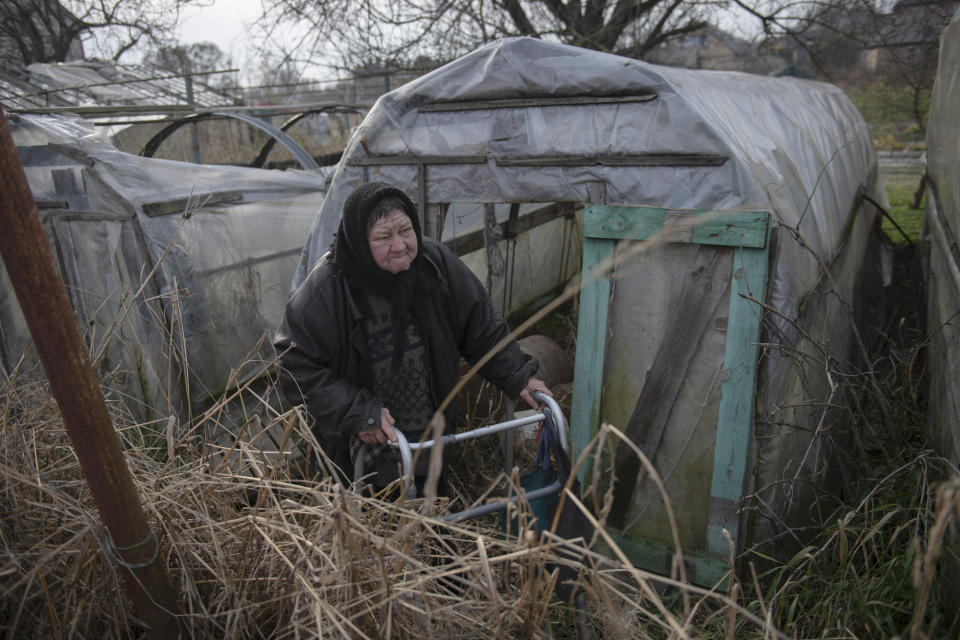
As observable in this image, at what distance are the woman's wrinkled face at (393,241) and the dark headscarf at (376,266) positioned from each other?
0.09 feet

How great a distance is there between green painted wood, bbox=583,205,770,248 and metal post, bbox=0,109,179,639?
2415 mm

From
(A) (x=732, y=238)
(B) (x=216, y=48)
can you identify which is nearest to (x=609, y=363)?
(A) (x=732, y=238)

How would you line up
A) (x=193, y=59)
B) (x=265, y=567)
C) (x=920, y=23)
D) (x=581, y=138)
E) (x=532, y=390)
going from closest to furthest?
1. (x=265, y=567)
2. (x=532, y=390)
3. (x=581, y=138)
4. (x=920, y=23)
5. (x=193, y=59)

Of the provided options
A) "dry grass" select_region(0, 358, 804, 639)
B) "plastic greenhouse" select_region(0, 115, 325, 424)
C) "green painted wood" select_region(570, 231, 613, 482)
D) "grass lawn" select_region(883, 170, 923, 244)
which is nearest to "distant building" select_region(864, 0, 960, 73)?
"grass lawn" select_region(883, 170, 923, 244)

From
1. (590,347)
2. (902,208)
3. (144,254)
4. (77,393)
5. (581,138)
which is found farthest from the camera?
(902,208)

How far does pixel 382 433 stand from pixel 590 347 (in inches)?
59.0

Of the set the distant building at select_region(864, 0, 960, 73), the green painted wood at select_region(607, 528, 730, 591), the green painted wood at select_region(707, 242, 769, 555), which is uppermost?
the distant building at select_region(864, 0, 960, 73)

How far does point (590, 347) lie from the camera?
3592 mm

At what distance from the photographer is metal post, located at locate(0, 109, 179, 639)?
4.15 feet

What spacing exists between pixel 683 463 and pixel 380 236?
2.10 metres

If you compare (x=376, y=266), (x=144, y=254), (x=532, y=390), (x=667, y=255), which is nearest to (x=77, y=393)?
(x=376, y=266)

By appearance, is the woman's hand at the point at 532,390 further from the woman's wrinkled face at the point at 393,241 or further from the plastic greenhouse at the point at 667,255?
the woman's wrinkled face at the point at 393,241

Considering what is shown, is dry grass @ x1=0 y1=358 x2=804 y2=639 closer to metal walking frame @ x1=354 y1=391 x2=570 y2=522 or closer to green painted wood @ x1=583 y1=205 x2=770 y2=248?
metal walking frame @ x1=354 y1=391 x2=570 y2=522

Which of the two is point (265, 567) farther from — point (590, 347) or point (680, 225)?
point (680, 225)
